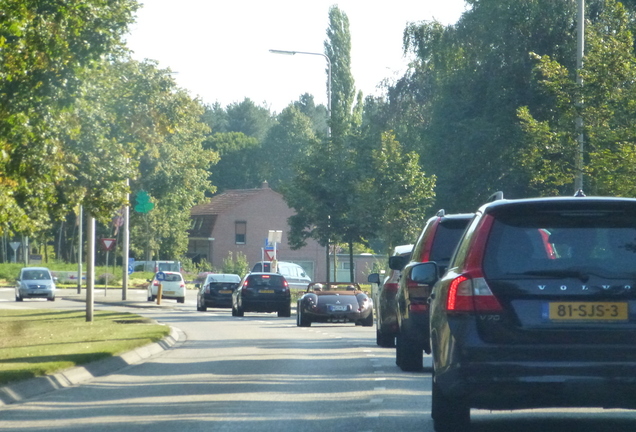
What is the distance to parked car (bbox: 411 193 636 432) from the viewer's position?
25.5ft

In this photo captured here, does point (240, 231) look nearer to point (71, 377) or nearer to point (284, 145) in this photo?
point (284, 145)

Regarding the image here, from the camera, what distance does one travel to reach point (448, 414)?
350 inches

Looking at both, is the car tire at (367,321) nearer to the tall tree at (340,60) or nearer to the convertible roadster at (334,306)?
the convertible roadster at (334,306)

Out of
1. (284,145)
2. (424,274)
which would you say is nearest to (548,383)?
(424,274)

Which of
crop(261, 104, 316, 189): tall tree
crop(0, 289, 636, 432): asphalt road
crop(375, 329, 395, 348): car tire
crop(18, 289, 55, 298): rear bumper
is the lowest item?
crop(0, 289, 636, 432): asphalt road

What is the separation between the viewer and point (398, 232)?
4297 cm

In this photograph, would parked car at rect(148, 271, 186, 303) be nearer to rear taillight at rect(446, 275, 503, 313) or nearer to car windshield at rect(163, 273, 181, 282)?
car windshield at rect(163, 273, 181, 282)

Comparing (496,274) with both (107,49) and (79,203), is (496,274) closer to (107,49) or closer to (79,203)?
(107,49)

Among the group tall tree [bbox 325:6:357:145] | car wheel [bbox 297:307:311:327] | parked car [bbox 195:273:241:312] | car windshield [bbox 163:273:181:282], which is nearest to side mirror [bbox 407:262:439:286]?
car wheel [bbox 297:307:311:327]

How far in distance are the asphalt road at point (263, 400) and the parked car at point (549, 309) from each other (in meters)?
2.01

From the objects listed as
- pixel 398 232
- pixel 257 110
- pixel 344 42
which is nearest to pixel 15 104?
pixel 398 232

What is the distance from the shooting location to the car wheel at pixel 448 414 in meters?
8.85

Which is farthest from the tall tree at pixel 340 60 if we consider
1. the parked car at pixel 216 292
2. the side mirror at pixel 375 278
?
the side mirror at pixel 375 278

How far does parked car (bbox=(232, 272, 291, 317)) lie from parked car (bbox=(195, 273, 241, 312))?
16.3 ft
